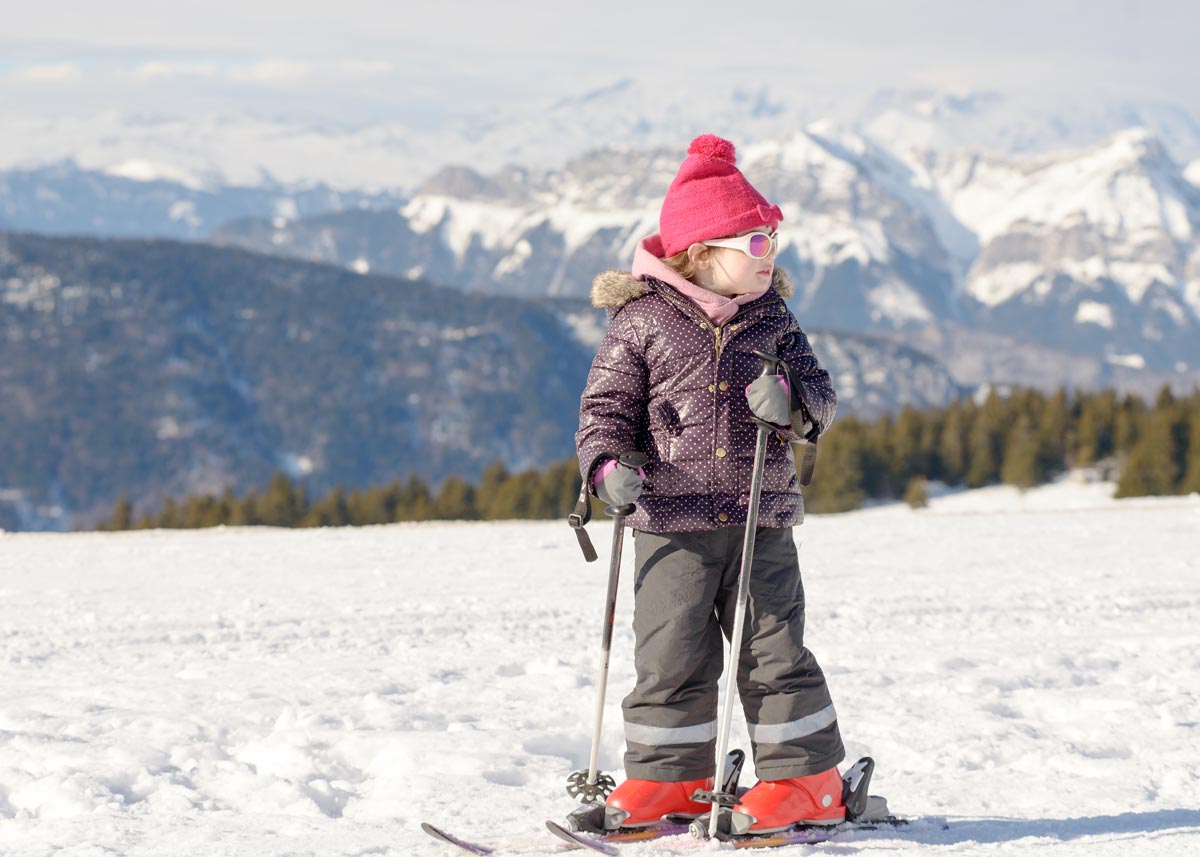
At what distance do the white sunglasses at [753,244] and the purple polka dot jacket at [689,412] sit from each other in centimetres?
21

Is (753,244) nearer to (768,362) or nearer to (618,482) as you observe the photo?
(768,362)

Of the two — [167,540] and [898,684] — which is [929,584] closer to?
[898,684]

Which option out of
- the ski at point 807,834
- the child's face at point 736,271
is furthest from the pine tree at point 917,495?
the child's face at point 736,271

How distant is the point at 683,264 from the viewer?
15.4 ft

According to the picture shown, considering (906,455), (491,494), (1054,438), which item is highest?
(1054,438)

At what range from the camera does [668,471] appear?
14.7 ft

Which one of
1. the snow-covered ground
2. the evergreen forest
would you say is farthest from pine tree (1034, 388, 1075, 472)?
the snow-covered ground

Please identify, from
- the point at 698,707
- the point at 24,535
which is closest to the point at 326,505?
the point at 24,535

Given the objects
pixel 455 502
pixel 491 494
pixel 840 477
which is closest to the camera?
pixel 840 477

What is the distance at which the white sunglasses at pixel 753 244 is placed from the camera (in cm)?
454

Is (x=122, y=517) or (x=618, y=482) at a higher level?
(x=618, y=482)

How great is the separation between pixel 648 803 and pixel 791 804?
0.49 m

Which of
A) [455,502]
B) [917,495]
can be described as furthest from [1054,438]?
[455,502]

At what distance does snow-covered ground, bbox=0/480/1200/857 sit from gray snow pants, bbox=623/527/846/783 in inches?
12.3
